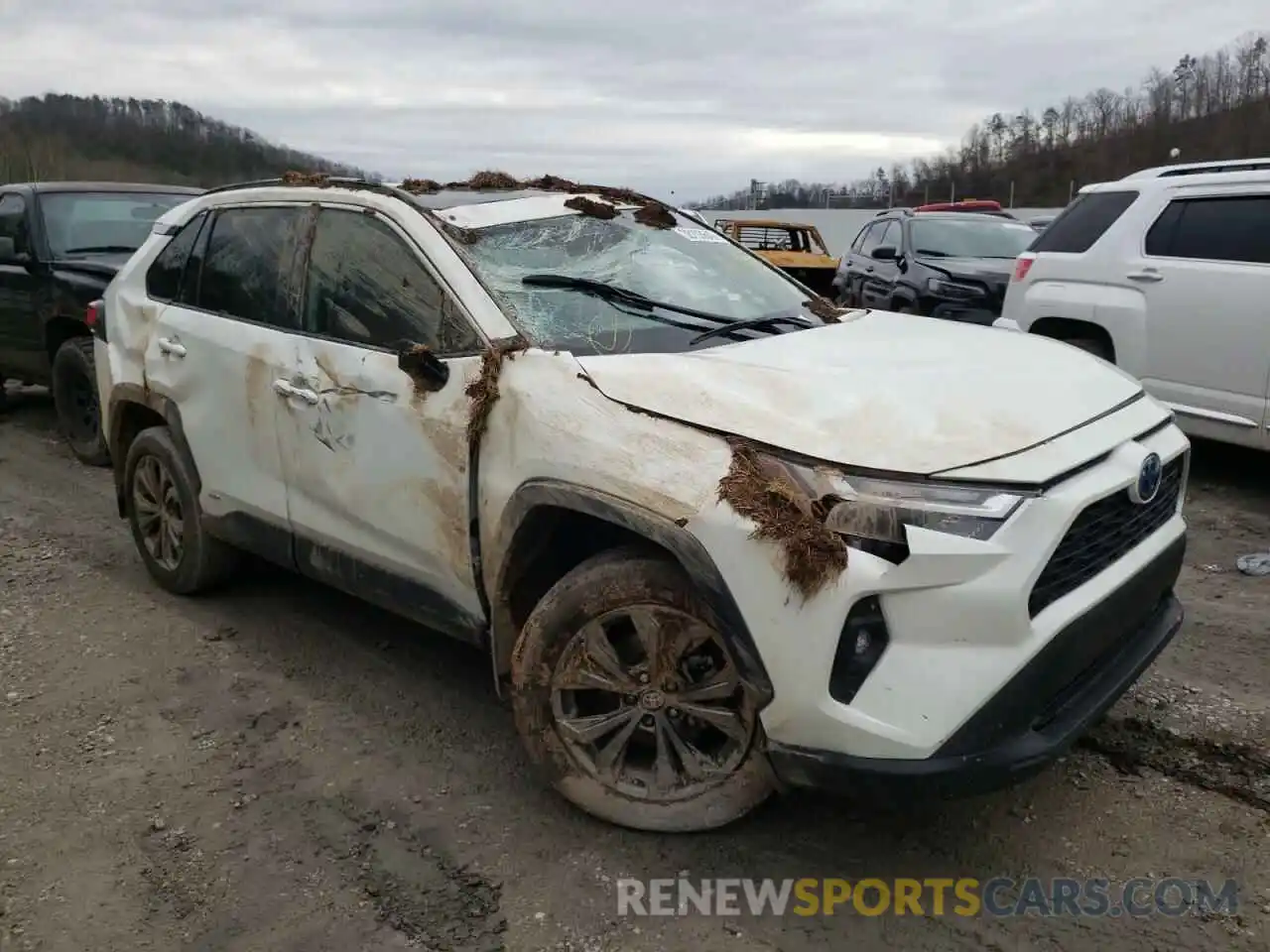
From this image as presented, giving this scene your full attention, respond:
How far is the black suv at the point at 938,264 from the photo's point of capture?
971 centimetres

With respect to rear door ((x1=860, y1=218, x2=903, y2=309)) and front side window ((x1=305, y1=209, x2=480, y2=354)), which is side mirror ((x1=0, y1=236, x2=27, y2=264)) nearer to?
front side window ((x1=305, y1=209, x2=480, y2=354))

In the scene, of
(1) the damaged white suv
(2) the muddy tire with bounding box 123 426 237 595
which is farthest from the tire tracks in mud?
(2) the muddy tire with bounding box 123 426 237 595

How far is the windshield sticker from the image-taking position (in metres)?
4.14

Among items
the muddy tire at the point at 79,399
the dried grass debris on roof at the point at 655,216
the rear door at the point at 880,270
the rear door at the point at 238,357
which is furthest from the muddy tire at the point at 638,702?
the rear door at the point at 880,270

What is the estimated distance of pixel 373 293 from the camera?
3605 mm

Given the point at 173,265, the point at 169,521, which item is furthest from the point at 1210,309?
the point at 169,521

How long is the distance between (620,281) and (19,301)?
6.29 meters

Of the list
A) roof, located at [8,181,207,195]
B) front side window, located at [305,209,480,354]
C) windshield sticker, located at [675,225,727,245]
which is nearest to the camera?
front side window, located at [305,209,480,354]

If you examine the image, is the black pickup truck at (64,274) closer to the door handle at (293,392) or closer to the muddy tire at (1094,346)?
the door handle at (293,392)

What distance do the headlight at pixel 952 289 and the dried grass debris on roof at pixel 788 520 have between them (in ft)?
25.6

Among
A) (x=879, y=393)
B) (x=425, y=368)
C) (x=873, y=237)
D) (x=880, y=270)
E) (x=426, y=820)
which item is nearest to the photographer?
(x=879, y=393)

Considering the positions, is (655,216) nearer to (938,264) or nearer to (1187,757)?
(1187,757)

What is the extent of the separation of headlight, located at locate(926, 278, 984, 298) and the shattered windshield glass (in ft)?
19.6

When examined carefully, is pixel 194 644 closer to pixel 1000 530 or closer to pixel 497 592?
pixel 497 592
